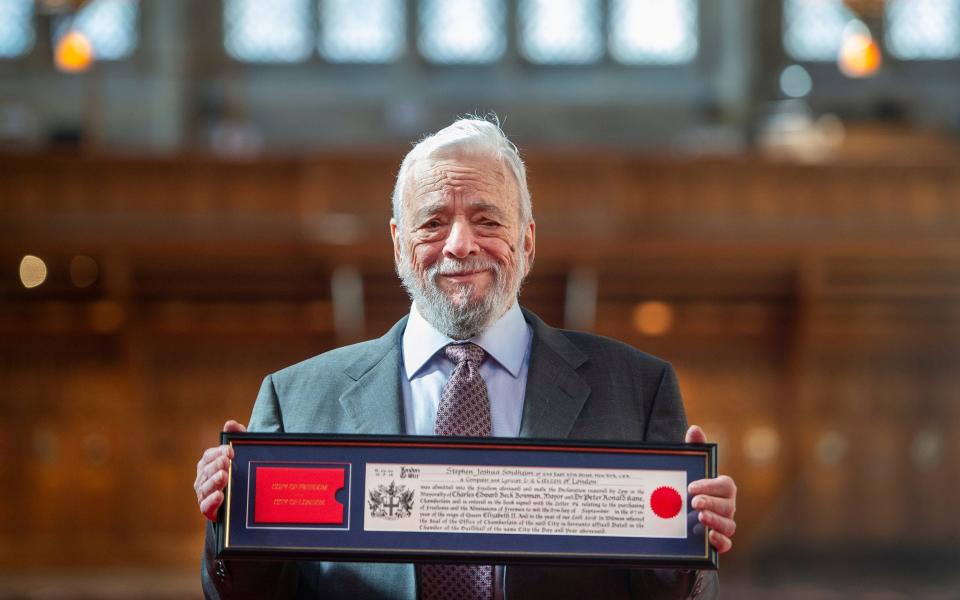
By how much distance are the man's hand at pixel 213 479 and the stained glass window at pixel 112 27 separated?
9543 mm

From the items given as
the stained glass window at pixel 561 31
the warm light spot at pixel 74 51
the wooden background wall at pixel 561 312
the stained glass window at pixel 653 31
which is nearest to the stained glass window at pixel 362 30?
the stained glass window at pixel 561 31

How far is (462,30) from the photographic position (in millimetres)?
10805

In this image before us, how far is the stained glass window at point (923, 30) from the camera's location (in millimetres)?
10516

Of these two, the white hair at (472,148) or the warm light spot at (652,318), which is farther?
the warm light spot at (652,318)

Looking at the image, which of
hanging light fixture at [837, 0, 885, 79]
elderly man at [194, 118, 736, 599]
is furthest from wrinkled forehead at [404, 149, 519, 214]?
hanging light fixture at [837, 0, 885, 79]

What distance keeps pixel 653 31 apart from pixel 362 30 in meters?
2.55

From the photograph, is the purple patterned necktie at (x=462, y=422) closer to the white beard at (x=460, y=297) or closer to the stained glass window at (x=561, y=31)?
the white beard at (x=460, y=297)

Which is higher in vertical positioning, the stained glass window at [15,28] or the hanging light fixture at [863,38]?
the stained glass window at [15,28]

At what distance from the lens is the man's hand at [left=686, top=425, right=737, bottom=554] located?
1621 mm

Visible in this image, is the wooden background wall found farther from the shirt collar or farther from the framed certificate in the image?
the framed certificate

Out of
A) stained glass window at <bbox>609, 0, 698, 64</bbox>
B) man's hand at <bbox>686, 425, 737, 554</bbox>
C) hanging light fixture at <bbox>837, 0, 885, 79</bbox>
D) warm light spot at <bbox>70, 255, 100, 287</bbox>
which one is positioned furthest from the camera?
stained glass window at <bbox>609, 0, 698, 64</bbox>

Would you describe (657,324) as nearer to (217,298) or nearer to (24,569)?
(217,298)

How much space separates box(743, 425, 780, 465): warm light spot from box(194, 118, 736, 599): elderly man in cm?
655

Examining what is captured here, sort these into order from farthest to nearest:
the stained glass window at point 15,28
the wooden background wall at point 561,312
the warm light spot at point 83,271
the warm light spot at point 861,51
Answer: the stained glass window at point 15,28, the warm light spot at point 861,51, the warm light spot at point 83,271, the wooden background wall at point 561,312
